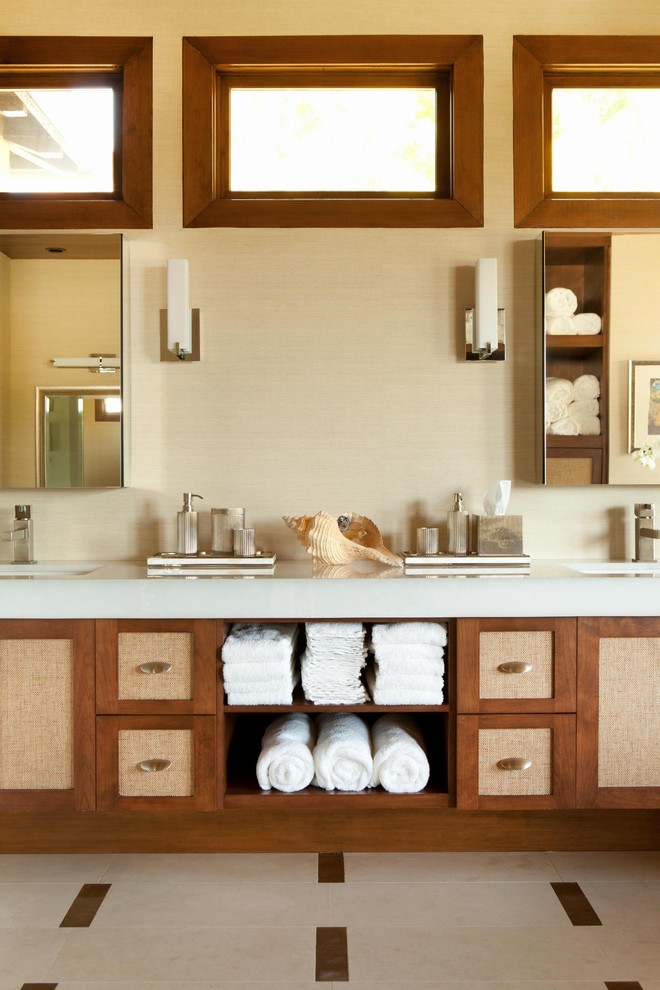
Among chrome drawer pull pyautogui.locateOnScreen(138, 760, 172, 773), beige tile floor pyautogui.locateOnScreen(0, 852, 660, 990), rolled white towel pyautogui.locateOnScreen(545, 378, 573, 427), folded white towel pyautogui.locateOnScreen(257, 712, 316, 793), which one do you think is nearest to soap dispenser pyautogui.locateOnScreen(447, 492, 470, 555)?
rolled white towel pyautogui.locateOnScreen(545, 378, 573, 427)

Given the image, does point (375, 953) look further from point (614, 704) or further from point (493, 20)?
point (493, 20)

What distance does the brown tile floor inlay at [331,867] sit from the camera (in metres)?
2.04

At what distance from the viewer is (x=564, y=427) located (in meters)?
2.42

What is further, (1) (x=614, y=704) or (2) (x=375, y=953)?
(1) (x=614, y=704)

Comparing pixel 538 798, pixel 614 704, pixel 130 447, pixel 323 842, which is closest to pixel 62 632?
pixel 130 447

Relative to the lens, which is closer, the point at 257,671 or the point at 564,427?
the point at 257,671

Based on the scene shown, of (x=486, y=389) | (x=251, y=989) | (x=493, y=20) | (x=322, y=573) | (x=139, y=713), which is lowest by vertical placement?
(x=251, y=989)

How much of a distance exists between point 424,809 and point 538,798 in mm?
307

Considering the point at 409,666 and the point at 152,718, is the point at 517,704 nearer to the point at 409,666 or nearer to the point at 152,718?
the point at 409,666

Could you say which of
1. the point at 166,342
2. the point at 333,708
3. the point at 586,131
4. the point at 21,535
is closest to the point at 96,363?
the point at 166,342

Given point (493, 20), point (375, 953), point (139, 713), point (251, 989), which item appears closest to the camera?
point (251, 989)

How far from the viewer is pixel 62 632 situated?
2006mm

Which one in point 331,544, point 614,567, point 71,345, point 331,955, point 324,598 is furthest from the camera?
point 71,345

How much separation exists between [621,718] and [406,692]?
21.8 inches
